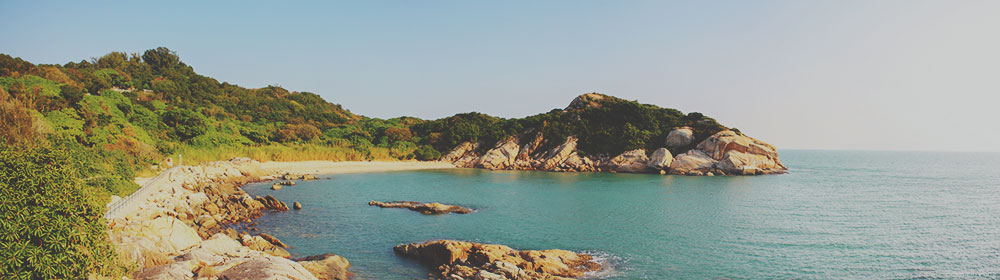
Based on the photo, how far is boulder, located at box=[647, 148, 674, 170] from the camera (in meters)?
54.7

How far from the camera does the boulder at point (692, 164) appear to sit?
53.7 meters

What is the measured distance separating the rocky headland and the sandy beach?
23.3m

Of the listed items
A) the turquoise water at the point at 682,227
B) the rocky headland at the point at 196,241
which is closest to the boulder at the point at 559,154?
the turquoise water at the point at 682,227

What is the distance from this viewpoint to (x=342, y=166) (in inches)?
2143

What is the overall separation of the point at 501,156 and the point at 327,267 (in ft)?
163

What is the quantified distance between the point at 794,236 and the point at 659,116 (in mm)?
43712

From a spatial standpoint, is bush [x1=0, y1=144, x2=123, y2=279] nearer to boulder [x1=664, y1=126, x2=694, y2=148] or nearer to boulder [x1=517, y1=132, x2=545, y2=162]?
boulder [x1=517, y1=132, x2=545, y2=162]

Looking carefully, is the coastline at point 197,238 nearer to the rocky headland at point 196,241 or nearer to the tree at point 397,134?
the rocky headland at point 196,241

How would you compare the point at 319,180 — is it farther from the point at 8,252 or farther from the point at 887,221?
the point at 887,221

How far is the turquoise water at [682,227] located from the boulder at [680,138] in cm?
1875

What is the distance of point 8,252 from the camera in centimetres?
742

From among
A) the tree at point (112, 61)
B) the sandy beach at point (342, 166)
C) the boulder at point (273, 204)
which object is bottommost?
the boulder at point (273, 204)

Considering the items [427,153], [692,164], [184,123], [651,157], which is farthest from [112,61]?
[692,164]

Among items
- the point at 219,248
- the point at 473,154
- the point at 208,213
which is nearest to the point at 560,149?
the point at 473,154
